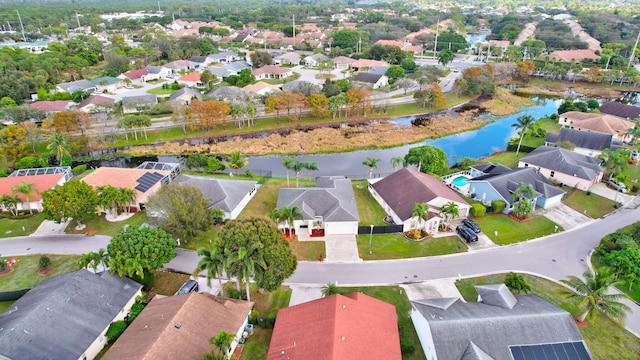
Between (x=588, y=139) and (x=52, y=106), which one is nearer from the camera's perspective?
(x=588, y=139)

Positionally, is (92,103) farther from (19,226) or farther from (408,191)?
(408,191)

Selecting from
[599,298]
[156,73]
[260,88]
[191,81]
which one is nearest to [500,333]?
[599,298]

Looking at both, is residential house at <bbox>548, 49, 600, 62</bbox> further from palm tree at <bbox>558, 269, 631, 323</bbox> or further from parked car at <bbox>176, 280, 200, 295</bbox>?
parked car at <bbox>176, 280, 200, 295</bbox>

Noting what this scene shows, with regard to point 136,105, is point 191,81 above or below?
above

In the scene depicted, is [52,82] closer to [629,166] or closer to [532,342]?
[532,342]

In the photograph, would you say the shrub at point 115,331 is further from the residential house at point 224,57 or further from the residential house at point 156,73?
the residential house at point 224,57

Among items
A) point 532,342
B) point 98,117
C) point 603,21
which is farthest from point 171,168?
point 603,21
